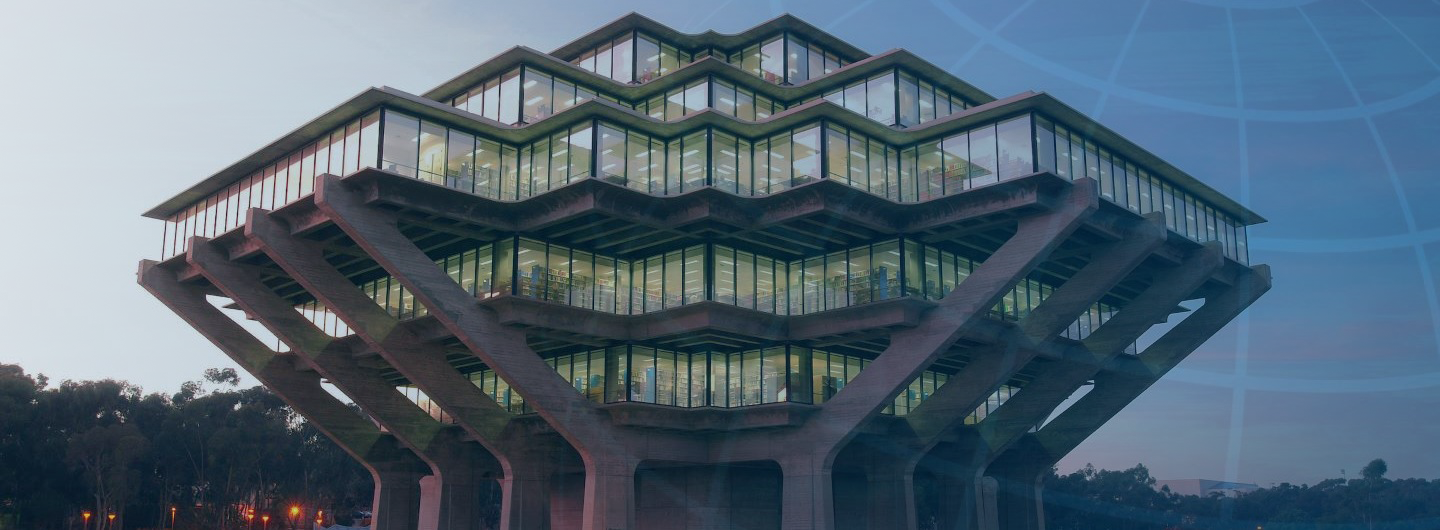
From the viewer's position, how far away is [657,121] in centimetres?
4703

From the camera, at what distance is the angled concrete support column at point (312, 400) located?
182 ft

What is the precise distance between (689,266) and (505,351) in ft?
27.7

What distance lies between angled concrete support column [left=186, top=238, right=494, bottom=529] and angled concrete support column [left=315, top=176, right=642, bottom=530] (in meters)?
8.15

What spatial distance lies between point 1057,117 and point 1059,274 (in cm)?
1318

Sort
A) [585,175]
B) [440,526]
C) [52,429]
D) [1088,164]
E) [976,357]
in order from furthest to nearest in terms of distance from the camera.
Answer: [52,429] → [440,526] → [976,357] → [1088,164] → [585,175]

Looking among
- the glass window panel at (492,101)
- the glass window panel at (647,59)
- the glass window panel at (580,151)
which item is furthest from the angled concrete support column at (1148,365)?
the glass window panel at (492,101)

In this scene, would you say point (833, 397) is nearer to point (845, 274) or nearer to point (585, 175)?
point (845, 274)

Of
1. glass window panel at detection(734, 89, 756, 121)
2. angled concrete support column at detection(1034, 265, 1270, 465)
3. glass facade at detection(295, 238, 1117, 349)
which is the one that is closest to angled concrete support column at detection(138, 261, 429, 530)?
glass facade at detection(295, 238, 1117, 349)

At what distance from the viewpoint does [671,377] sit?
5225 cm

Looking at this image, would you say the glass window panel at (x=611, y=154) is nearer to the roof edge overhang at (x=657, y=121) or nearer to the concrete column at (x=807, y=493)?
the roof edge overhang at (x=657, y=121)

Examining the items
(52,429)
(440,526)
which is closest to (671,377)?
(440,526)

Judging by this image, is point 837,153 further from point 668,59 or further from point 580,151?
point 668,59

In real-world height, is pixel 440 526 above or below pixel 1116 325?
below

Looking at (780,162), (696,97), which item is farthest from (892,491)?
(696,97)
